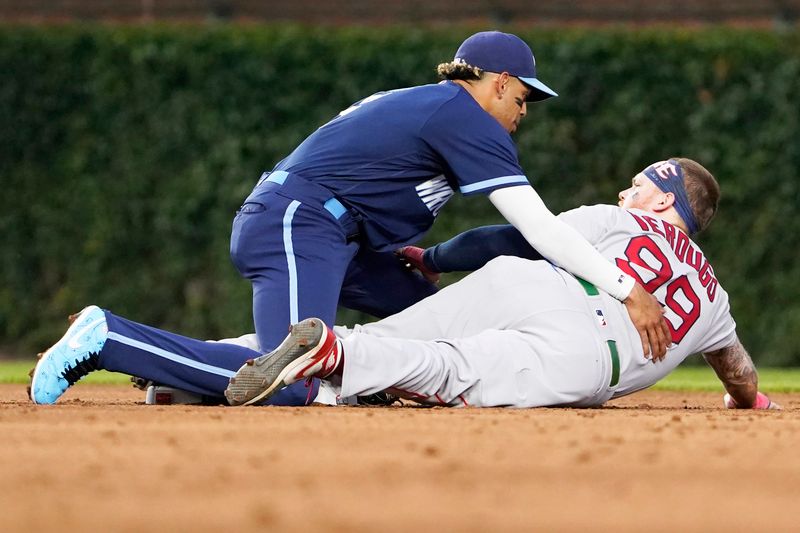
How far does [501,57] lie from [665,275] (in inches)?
47.3

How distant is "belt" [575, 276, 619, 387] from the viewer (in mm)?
5277

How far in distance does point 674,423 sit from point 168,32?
33.4ft

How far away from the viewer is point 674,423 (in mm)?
4676

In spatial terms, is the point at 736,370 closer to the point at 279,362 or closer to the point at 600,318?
the point at 600,318

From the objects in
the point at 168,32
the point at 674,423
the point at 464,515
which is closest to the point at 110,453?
the point at 464,515

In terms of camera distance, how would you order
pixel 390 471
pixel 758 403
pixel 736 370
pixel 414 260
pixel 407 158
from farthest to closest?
pixel 414 260 < pixel 758 403 < pixel 736 370 < pixel 407 158 < pixel 390 471

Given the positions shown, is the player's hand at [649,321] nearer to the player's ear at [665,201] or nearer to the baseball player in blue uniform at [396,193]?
the baseball player in blue uniform at [396,193]

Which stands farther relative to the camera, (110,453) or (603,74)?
(603,74)

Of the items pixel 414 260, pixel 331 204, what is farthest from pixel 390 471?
pixel 414 260

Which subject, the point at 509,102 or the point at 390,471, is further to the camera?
the point at 509,102

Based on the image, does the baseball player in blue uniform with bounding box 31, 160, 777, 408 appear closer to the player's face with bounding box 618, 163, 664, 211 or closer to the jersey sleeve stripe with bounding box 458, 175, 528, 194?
the player's face with bounding box 618, 163, 664, 211

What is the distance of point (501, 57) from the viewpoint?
225 inches

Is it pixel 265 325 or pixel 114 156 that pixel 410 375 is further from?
pixel 114 156

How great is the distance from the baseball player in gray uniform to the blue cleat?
574mm
